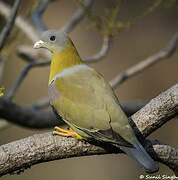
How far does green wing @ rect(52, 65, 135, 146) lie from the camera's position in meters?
2.84

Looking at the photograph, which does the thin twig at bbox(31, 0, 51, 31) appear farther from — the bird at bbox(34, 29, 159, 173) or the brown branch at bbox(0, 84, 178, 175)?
the brown branch at bbox(0, 84, 178, 175)

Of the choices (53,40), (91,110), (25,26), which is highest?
(53,40)

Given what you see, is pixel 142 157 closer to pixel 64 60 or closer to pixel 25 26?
pixel 64 60

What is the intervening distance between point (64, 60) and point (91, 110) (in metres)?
0.53

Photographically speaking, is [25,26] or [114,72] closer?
[25,26]

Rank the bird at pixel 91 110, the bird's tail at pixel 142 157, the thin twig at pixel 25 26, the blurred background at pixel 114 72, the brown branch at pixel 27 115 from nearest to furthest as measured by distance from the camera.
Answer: the bird's tail at pixel 142 157 < the bird at pixel 91 110 < the brown branch at pixel 27 115 < the thin twig at pixel 25 26 < the blurred background at pixel 114 72

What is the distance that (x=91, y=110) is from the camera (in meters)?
2.95

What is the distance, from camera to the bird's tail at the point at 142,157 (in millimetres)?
2691

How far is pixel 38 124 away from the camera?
3.95m

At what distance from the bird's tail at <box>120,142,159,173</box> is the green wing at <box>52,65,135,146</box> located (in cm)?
3

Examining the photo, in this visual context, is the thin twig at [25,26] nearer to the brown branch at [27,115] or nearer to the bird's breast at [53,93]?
the brown branch at [27,115]

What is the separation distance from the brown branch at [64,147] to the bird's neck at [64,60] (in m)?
0.60

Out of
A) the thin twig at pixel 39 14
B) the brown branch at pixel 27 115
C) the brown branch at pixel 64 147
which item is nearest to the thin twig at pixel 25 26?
the thin twig at pixel 39 14

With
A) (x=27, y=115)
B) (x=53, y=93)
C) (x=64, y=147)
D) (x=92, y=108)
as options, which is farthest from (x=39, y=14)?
(x=64, y=147)
